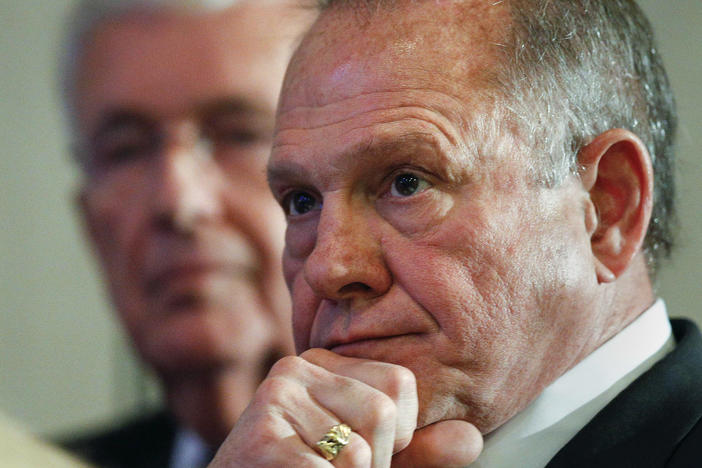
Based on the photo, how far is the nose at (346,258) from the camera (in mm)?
1721

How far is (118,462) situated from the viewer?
405cm

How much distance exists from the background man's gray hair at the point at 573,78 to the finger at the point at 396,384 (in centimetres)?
46

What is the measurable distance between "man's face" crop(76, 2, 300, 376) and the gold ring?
185cm

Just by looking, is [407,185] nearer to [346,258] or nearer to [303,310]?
[346,258]

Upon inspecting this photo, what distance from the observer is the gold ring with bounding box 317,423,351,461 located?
158 centimetres

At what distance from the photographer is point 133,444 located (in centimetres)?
411

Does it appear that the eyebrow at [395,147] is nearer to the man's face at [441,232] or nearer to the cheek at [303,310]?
the man's face at [441,232]

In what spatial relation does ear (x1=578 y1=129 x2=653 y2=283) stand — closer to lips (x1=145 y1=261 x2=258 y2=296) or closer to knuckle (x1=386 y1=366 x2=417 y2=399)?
knuckle (x1=386 y1=366 x2=417 y2=399)

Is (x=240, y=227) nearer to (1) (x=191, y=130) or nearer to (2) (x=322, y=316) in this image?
(1) (x=191, y=130)

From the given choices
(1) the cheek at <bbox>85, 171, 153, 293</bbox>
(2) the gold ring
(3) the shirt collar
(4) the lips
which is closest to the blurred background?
(3) the shirt collar

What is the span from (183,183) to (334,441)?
2015mm

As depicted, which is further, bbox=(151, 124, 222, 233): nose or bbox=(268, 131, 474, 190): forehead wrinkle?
bbox=(151, 124, 222, 233): nose

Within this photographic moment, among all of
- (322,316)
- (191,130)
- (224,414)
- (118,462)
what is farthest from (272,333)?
(322,316)

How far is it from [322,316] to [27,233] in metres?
3.46
